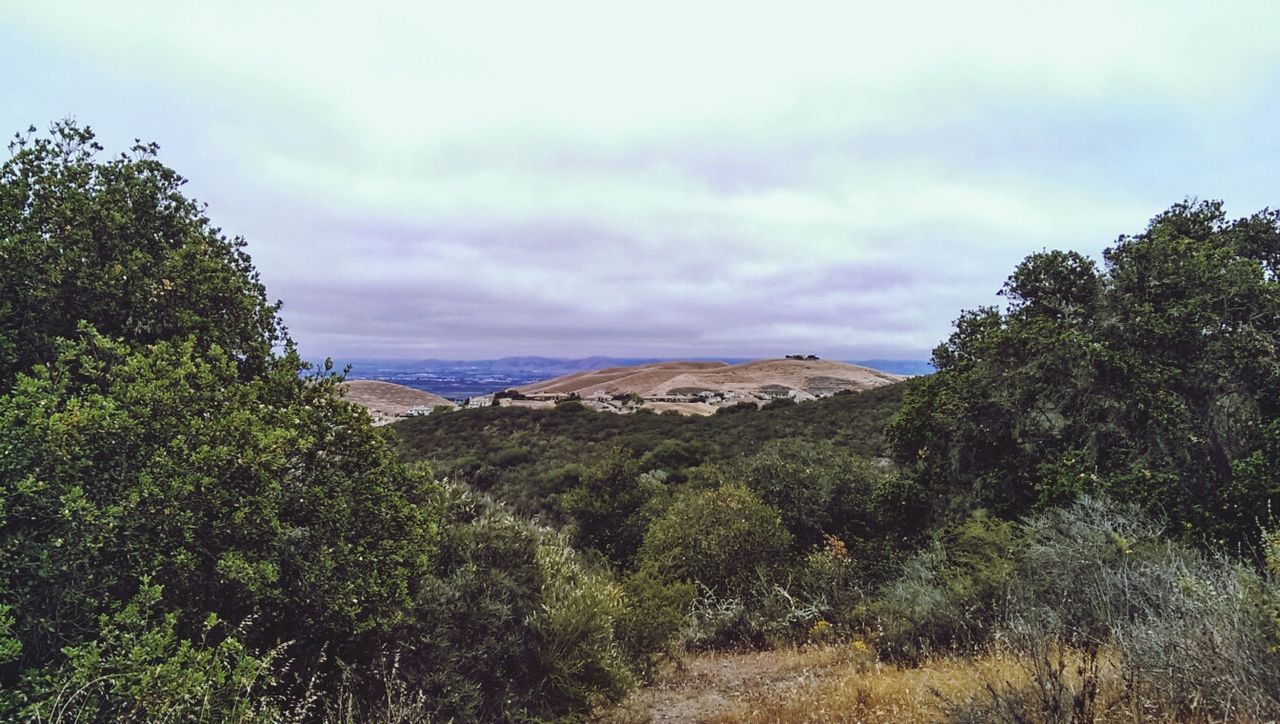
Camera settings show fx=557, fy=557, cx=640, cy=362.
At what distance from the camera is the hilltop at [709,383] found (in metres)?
50.5

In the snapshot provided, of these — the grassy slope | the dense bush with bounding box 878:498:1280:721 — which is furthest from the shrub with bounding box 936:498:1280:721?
the grassy slope

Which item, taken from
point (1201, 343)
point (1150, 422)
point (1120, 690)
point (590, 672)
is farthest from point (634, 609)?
point (1201, 343)

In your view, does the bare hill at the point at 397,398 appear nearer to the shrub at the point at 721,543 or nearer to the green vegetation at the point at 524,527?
the shrub at the point at 721,543

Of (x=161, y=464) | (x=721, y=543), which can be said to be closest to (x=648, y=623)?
(x=721, y=543)

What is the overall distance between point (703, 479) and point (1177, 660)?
13.9 meters

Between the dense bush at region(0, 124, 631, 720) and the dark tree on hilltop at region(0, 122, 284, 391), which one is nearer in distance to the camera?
the dense bush at region(0, 124, 631, 720)

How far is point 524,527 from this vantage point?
6867 millimetres

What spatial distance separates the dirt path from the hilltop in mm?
35063

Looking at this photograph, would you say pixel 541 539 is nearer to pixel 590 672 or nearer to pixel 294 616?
pixel 590 672

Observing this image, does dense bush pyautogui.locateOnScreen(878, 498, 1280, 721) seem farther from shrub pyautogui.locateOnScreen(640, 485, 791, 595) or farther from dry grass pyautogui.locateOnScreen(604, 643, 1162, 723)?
shrub pyautogui.locateOnScreen(640, 485, 791, 595)

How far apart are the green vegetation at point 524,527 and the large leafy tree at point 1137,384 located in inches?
2.1

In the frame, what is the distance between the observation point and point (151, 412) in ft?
14.0

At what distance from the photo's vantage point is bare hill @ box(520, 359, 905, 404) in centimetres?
5306

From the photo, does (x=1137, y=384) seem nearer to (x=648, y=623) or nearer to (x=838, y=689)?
(x=838, y=689)
